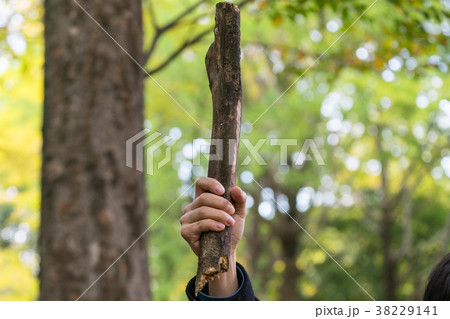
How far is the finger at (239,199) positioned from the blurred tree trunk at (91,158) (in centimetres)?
133

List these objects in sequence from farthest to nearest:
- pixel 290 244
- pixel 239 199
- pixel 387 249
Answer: pixel 290 244, pixel 387 249, pixel 239 199

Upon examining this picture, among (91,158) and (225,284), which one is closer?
(225,284)

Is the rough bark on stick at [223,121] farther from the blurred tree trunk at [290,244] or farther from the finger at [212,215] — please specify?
the blurred tree trunk at [290,244]

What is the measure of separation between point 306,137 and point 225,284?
286 inches

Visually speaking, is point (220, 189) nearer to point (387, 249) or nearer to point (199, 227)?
point (199, 227)

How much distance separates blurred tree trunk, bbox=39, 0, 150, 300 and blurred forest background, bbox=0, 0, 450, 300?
0.72 meters

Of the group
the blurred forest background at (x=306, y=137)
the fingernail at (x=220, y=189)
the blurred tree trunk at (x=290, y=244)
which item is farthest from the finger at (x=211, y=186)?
the blurred tree trunk at (x=290, y=244)

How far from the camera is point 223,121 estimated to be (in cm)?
117

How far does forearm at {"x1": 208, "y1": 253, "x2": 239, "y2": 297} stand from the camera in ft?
5.30

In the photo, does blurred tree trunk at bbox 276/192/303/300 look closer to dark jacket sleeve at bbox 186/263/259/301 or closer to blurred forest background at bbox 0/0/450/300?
blurred forest background at bbox 0/0/450/300

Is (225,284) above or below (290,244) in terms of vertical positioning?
above

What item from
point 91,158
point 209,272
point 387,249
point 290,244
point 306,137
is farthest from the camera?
point 290,244

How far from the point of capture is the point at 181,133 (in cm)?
743

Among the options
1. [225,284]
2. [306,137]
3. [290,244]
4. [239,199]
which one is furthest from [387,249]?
[239,199]
